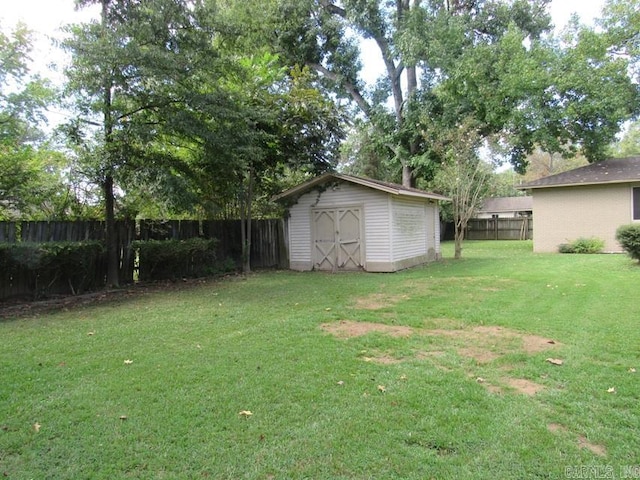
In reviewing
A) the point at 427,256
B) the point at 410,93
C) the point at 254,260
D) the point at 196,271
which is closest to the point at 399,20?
the point at 410,93

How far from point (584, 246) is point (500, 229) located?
1393 centimetres

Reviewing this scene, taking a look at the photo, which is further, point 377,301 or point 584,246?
point 584,246

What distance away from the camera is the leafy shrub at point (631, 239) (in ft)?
35.6

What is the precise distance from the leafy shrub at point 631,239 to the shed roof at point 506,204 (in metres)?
23.8

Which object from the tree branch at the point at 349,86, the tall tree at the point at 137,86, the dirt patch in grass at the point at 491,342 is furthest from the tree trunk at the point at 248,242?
the tree branch at the point at 349,86

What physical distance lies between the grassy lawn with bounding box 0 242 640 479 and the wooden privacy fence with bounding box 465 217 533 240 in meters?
23.5

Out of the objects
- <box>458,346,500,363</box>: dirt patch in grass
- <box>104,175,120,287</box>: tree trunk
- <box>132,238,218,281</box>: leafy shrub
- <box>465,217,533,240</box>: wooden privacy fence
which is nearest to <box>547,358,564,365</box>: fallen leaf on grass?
<box>458,346,500,363</box>: dirt patch in grass

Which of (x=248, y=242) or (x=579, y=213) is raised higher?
(x=579, y=213)

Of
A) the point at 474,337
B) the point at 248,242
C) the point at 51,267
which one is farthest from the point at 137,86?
the point at 474,337

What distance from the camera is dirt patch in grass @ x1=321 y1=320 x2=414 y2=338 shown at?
17.2 feet

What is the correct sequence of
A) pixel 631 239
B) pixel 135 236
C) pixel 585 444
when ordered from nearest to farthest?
pixel 585 444 → pixel 135 236 → pixel 631 239

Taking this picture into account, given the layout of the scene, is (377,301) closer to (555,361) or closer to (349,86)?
(555,361)

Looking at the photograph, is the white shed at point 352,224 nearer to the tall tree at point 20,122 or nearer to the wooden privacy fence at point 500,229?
the tall tree at point 20,122

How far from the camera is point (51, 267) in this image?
7.96m
